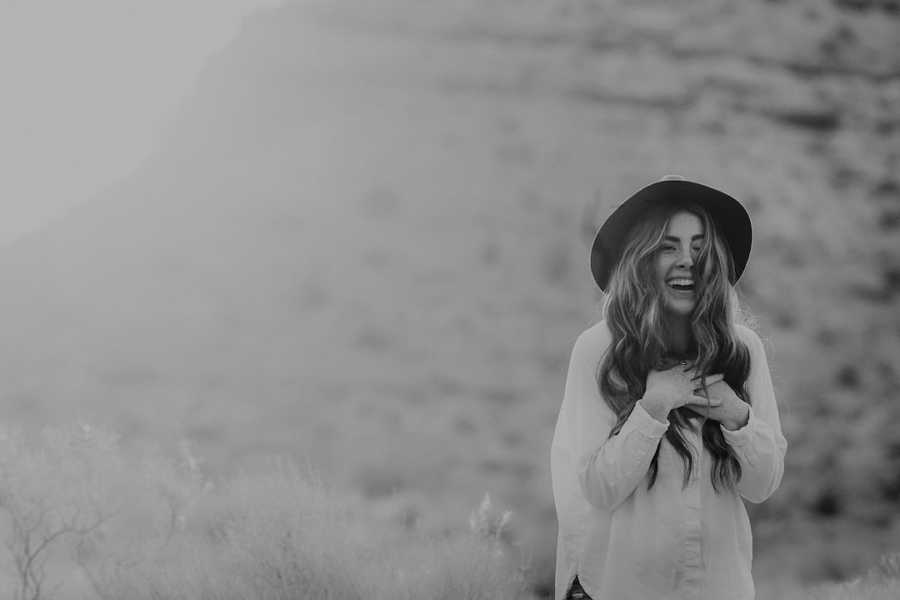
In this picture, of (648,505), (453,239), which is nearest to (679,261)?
(648,505)

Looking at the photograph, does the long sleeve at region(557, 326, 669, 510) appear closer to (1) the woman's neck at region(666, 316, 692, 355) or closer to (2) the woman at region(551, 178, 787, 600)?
(2) the woman at region(551, 178, 787, 600)

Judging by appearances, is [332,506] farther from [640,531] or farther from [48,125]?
[48,125]

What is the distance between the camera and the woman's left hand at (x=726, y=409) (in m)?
1.63

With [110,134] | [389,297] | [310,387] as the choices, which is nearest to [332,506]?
[310,387]

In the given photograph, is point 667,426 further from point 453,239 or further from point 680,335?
point 453,239

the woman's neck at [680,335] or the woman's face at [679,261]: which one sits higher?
the woman's face at [679,261]

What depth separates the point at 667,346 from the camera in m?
1.72

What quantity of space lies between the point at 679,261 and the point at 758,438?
0.41 metres

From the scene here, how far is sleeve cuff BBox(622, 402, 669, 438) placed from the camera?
155 centimetres

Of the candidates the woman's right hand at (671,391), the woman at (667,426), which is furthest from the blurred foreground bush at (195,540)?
the woman's right hand at (671,391)

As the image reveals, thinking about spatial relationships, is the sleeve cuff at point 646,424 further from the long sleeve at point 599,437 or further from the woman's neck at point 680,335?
the woman's neck at point 680,335

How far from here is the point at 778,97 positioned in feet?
54.3

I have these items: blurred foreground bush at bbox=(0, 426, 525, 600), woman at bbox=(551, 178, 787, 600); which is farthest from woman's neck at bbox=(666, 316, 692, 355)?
blurred foreground bush at bbox=(0, 426, 525, 600)

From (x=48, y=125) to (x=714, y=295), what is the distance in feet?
79.0
